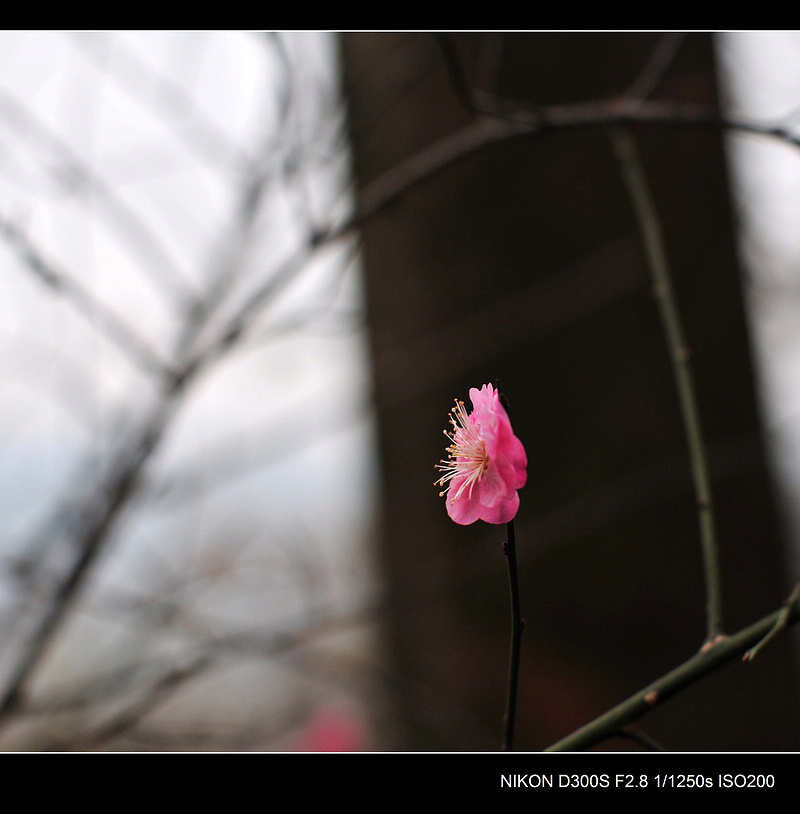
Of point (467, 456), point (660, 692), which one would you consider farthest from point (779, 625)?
point (467, 456)

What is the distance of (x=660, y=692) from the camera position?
0.34 metres

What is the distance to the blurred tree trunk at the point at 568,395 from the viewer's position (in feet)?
4.06

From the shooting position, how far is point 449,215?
4.64ft

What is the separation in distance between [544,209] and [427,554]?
772mm

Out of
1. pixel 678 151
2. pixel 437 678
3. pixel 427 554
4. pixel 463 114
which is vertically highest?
pixel 463 114

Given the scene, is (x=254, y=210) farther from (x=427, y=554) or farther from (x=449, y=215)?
(x=427, y=554)

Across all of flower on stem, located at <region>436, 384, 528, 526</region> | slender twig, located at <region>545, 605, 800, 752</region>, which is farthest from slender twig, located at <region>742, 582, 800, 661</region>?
flower on stem, located at <region>436, 384, 528, 526</region>

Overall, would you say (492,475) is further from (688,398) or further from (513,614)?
(688,398)

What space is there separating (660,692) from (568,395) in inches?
39.1

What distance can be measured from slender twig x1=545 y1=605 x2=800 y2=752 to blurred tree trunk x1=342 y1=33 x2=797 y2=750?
0.80m

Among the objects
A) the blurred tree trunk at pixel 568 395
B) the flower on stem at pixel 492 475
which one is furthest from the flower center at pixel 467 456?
the blurred tree trunk at pixel 568 395

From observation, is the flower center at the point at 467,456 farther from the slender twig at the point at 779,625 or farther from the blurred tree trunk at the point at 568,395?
the blurred tree trunk at the point at 568,395

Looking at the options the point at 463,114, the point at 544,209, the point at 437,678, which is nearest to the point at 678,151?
the point at 544,209

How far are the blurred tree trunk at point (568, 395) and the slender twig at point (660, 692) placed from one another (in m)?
0.80
